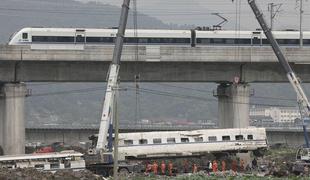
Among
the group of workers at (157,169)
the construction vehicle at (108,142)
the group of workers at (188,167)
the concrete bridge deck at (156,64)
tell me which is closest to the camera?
the construction vehicle at (108,142)

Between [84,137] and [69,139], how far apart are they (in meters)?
2.10

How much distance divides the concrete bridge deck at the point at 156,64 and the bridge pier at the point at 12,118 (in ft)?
4.41

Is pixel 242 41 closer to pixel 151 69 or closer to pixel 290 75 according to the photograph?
pixel 151 69

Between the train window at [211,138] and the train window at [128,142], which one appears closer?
the train window at [128,142]

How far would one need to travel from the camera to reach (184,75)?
75000 millimetres

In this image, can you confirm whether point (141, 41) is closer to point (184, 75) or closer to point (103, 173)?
point (184, 75)

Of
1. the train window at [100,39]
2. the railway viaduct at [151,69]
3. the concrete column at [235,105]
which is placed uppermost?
the train window at [100,39]

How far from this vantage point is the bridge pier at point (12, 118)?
6994 cm

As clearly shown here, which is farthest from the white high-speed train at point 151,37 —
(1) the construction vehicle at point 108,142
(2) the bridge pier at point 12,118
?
(1) the construction vehicle at point 108,142

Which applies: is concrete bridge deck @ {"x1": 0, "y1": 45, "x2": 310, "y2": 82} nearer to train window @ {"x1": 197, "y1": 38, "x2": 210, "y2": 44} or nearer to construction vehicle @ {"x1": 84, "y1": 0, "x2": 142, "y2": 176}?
train window @ {"x1": 197, "y1": 38, "x2": 210, "y2": 44}

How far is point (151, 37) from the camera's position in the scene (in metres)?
82.3

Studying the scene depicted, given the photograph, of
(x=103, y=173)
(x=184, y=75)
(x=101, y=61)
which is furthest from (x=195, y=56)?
(x=103, y=173)

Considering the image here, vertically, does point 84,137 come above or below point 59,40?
below

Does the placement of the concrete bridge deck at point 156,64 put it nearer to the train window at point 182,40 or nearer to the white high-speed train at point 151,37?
the white high-speed train at point 151,37
